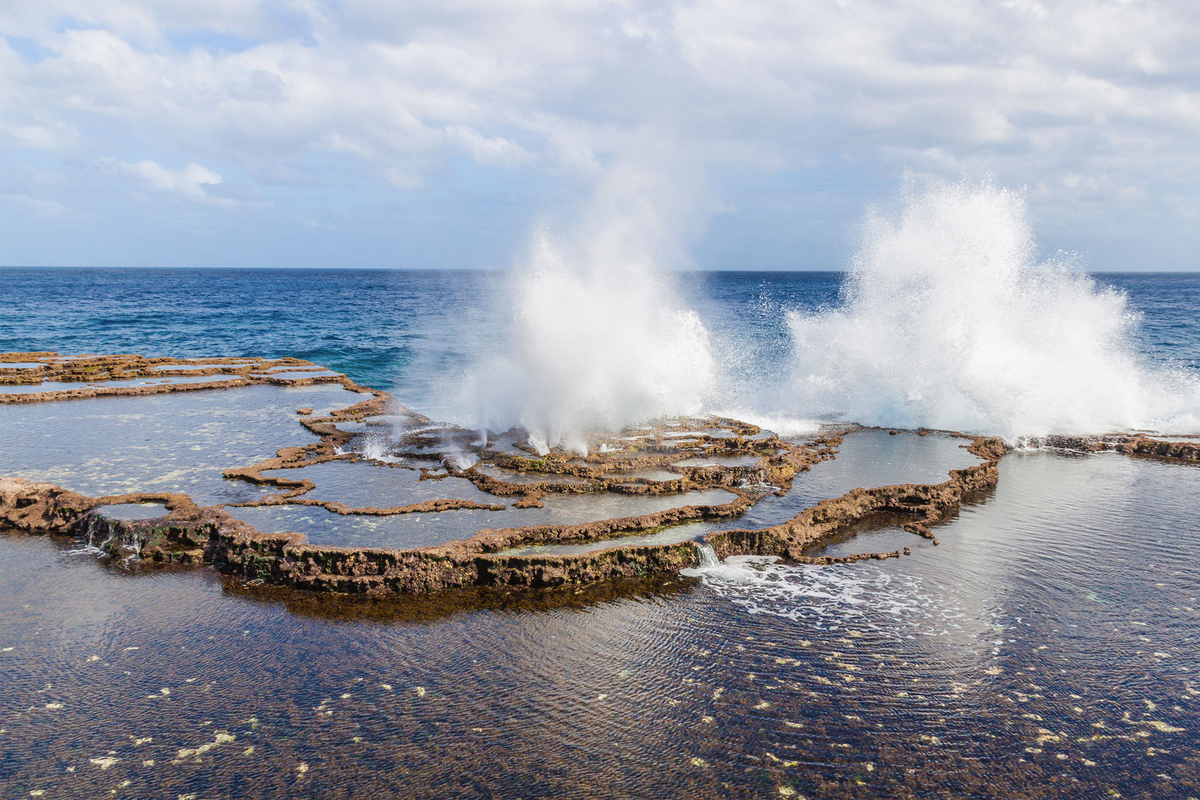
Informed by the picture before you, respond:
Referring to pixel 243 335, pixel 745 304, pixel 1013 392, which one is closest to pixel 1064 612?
pixel 1013 392

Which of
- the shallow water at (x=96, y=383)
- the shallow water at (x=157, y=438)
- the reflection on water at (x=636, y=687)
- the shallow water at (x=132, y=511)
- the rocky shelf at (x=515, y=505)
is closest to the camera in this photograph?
the reflection on water at (x=636, y=687)

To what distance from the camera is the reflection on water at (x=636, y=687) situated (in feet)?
18.6

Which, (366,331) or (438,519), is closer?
(438,519)

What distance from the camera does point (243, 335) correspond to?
1795 inches

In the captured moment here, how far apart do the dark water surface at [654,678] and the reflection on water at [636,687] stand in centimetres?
3

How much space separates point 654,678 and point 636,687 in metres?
0.24

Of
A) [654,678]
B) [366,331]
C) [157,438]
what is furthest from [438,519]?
[366,331]

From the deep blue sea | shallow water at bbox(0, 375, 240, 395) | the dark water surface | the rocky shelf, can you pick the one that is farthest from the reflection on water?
shallow water at bbox(0, 375, 240, 395)

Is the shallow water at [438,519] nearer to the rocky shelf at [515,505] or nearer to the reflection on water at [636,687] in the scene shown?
the rocky shelf at [515,505]

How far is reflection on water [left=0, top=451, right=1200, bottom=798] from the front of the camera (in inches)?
223

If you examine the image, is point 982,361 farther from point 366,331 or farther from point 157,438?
point 366,331

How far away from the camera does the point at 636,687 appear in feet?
22.4

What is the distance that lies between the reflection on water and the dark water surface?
3 centimetres

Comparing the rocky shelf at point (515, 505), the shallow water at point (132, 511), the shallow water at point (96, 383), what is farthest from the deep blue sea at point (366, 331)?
the shallow water at point (132, 511)
